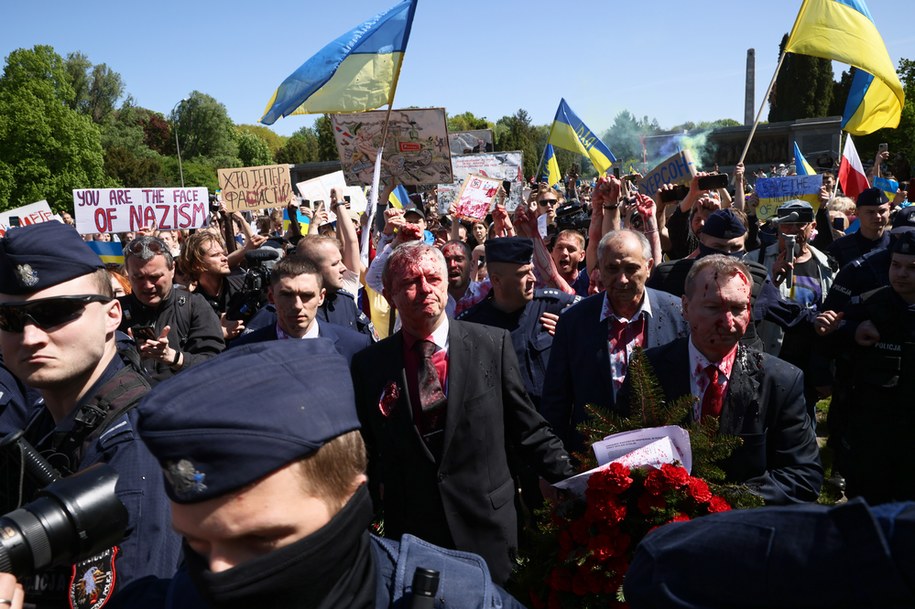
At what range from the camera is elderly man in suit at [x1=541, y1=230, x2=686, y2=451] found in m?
3.91

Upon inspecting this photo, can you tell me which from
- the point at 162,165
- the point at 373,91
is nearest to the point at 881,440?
the point at 373,91

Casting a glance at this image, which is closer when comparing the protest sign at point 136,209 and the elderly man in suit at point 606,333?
the elderly man in suit at point 606,333

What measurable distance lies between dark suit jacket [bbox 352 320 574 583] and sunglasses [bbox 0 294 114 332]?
58.0 inches

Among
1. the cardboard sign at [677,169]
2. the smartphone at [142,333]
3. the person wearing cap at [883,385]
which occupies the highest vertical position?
the cardboard sign at [677,169]

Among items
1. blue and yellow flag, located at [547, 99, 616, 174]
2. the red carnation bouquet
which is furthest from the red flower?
blue and yellow flag, located at [547, 99, 616, 174]

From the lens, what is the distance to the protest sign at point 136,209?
1163cm

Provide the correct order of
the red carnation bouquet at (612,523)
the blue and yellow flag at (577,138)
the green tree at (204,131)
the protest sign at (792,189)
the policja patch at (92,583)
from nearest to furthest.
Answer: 1. the policja patch at (92,583)
2. the red carnation bouquet at (612,523)
3. the protest sign at (792,189)
4. the blue and yellow flag at (577,138)
5. the green tree at (204,131)

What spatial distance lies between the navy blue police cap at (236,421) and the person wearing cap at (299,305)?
2939 mm

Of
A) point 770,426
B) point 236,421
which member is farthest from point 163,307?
point 236,421

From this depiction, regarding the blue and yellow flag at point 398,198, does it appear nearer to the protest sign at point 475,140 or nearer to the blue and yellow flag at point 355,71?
the blue and yellow flag at point 355,71

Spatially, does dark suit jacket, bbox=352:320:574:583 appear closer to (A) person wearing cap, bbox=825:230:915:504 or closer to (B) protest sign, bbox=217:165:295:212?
(A) person wearing cap, bbox=825:230:915:504

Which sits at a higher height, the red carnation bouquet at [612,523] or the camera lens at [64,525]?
the camera lens at [64,525]

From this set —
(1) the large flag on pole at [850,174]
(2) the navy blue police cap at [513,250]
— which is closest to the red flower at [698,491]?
(2) the navy blue police cap at [513,250]

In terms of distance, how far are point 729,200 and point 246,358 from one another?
7.15 m
